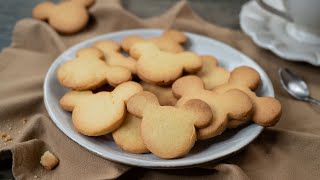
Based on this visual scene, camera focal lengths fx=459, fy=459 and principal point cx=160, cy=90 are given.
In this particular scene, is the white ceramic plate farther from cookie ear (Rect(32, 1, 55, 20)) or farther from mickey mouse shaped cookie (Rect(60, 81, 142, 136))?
cookie ear (Rect(32, 1, 55, 20))

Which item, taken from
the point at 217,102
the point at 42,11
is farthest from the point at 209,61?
the point at 42,11

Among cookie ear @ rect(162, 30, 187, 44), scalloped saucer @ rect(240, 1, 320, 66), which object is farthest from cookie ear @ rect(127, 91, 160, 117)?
scalloped saucer @ rect(240, 1, 320, 66)

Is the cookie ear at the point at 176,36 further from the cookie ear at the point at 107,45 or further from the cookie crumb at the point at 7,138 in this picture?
the cookie crumb at the point at 7,138

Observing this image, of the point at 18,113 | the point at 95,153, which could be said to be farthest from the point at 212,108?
the point at 18,113

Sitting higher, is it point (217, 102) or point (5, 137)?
point (217, 102)

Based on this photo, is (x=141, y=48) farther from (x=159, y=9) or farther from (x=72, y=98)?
(x=159, y=9)

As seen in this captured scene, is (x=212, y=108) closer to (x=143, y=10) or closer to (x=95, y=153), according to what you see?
(x=95, y=153)
